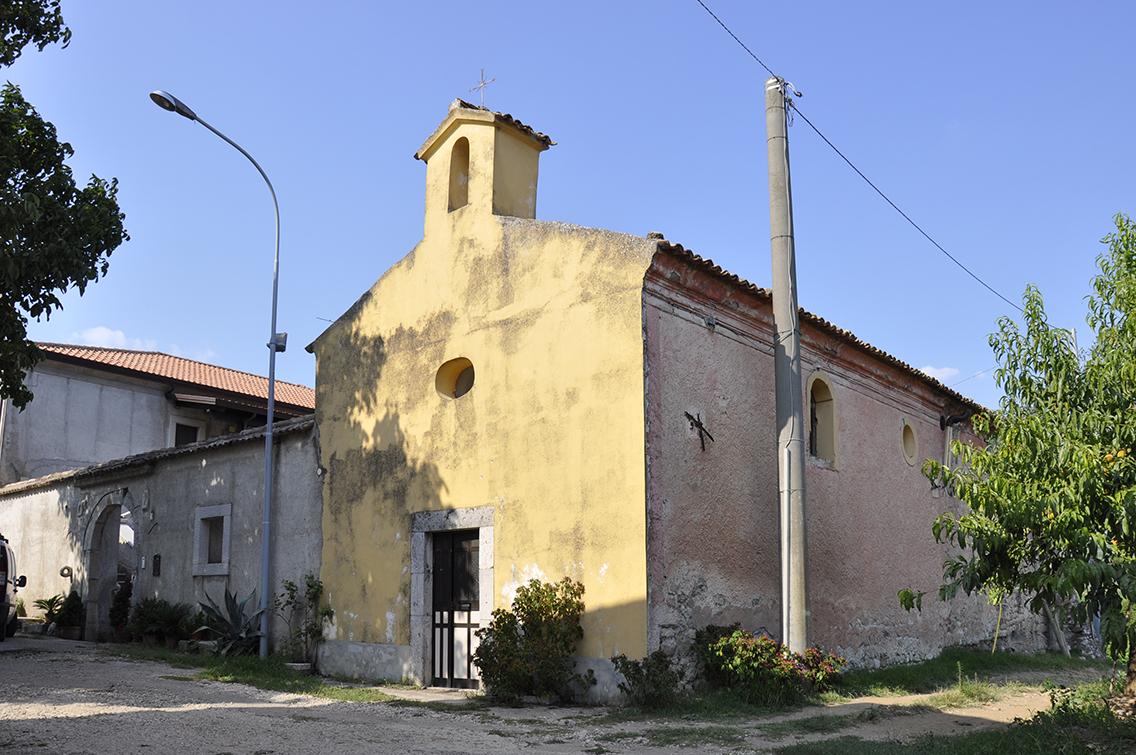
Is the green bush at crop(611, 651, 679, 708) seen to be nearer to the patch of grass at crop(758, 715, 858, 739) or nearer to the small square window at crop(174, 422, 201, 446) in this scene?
the patch of grass at crop(758, 715, 858, 739)

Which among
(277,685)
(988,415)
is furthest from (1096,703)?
(277,685)

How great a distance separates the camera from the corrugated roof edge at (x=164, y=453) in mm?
13977

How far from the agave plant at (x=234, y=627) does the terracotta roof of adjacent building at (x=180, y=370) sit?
846 cm

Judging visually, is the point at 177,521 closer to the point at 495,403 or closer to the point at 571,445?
the point at 495,403

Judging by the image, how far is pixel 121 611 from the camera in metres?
16.5

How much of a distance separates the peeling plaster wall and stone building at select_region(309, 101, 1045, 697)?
0.04m

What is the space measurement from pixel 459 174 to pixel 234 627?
24.6 ft

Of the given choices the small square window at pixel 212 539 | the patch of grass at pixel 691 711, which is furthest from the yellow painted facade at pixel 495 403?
the small square window at pixel 212 539

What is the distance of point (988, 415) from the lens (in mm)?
7887

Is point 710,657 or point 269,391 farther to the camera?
point 269,391

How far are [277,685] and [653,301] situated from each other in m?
6.56

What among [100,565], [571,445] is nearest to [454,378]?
[571,445]

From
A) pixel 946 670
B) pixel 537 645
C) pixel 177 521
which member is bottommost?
pixel 946 670

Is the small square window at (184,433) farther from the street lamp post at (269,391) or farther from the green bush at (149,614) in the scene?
the street lamp post at (269,391)
